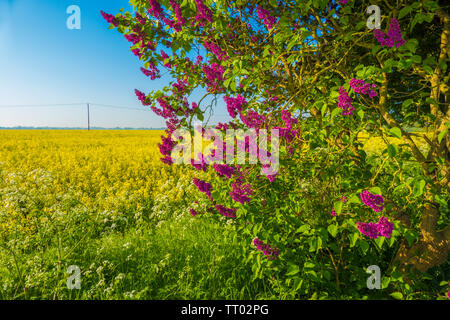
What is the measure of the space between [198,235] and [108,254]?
4.32 ft

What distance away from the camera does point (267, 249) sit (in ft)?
6.62

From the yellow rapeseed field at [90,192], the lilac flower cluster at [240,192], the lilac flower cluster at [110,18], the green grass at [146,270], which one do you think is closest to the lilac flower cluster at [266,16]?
the lilac flower cluster at [110,18]

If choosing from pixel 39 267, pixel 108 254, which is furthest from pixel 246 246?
pixel 39 267

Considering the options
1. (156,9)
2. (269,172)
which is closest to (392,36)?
(269,172)

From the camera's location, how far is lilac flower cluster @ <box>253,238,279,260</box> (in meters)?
2.01

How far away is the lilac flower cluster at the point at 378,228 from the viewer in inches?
56.4

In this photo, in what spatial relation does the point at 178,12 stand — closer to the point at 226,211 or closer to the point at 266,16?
the point at 266,16

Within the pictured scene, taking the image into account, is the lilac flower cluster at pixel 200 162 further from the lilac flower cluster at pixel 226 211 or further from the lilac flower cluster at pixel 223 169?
the lilac flower cluster at pixel 226 211

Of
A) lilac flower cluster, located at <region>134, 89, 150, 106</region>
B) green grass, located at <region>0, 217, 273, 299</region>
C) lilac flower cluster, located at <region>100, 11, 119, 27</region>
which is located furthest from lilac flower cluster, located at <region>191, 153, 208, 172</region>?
lilac flower cluster, located at <region>100, 11, 119, 27</region>

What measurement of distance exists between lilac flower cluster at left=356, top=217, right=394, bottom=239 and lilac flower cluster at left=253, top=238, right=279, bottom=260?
82 centimetres

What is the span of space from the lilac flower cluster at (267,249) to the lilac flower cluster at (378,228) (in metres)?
0.82

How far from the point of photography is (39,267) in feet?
9.30

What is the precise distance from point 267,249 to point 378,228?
918 millimetres
